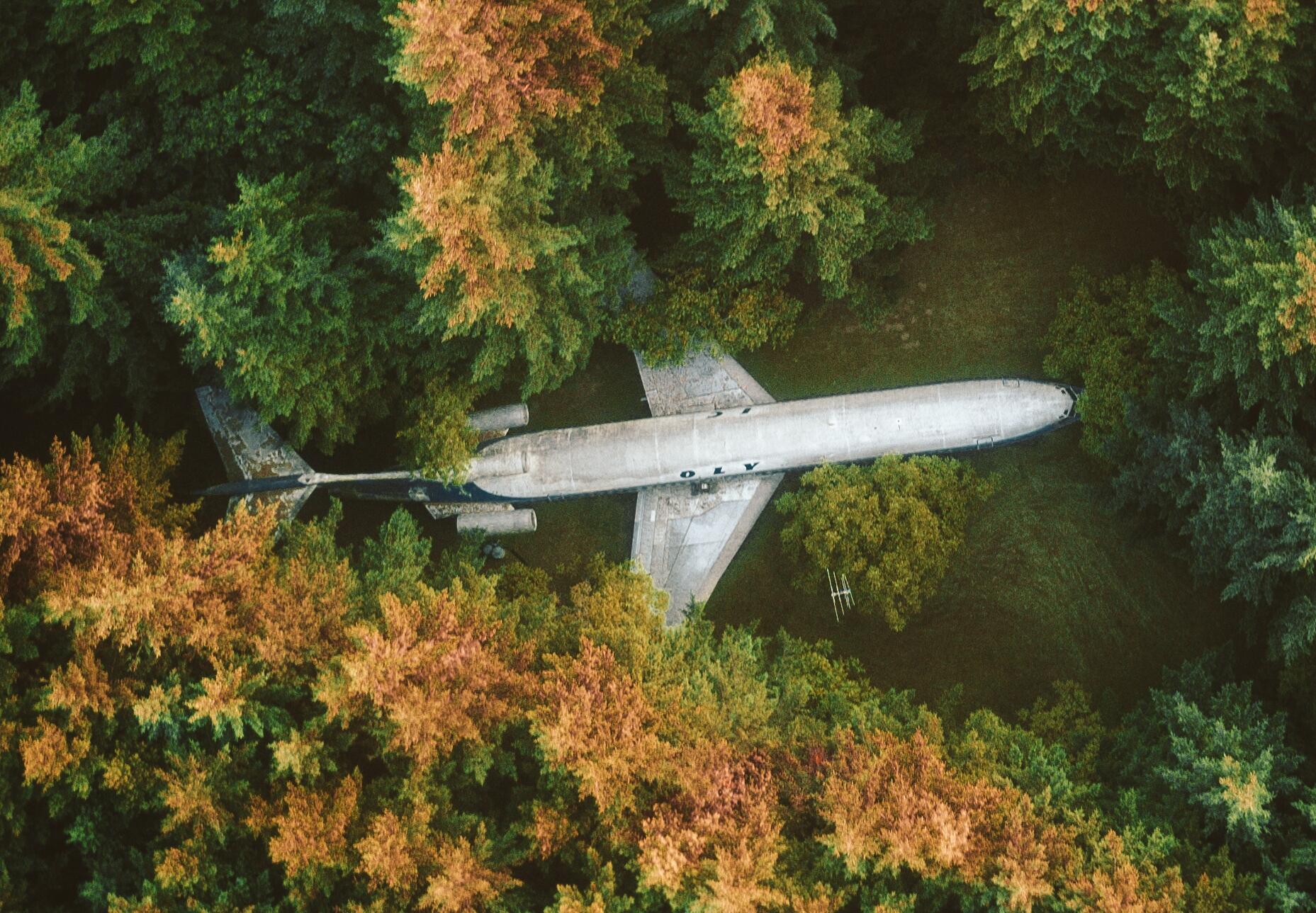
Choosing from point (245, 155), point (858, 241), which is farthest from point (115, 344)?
point (858, 241)

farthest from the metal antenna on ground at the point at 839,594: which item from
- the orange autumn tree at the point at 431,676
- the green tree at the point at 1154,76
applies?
the green tree at the point at 1154,76

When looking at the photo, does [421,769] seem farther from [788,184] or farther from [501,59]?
[788,184]

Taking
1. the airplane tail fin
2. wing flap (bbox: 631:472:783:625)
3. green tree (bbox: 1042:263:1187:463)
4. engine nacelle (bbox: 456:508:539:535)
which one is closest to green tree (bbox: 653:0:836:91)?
green tree (bbox: 1042:263:1187:463)

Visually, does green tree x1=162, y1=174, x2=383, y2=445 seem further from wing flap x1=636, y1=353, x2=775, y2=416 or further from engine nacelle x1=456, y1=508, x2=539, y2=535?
wing flap x1=636, y1=353, x2=775, y2=416

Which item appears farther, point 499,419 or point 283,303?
point 499,419

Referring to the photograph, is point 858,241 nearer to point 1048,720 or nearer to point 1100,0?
point 1100,0

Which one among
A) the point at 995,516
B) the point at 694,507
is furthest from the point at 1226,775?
the point at 694,507
